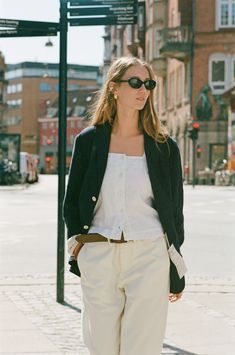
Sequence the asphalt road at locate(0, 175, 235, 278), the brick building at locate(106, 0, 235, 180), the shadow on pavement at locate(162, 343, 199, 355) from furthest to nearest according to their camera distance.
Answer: the brick building at locate(106, 0, 235, 180) → the asphalt road at locate(0, 175, 235, 278) → the shadow on pavement at locate(162, 343, 199, 355)

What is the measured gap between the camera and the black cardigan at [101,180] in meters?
4.34

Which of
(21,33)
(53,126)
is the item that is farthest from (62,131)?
(53,126)

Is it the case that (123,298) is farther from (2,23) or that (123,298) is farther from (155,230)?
(2,23)

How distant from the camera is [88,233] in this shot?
4355mm

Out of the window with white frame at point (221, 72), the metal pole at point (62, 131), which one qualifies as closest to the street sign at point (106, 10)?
the metal pole at point (62, 131)

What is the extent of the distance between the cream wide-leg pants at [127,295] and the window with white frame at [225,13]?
5848 centimetres

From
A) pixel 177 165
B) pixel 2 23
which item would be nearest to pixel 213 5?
pixel 2 23

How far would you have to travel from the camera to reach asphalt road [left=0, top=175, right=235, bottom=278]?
12.0m

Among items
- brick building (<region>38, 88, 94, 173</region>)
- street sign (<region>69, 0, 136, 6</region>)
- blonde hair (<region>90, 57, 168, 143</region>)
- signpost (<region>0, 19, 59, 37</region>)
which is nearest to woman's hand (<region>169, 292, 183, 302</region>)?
blonde hair (<region>90, 57, 168, 143</region>)

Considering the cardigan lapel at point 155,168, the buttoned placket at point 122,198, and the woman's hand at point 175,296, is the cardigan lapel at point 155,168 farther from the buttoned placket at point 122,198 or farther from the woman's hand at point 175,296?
the woman's hand at point 175,296

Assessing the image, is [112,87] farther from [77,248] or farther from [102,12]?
[102,12]

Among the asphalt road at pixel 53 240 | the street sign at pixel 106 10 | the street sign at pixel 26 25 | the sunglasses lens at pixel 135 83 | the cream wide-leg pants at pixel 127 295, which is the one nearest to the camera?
the cream wide-leg pants at pixel 127 295

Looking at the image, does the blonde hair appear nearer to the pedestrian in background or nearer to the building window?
the pedestrian in background

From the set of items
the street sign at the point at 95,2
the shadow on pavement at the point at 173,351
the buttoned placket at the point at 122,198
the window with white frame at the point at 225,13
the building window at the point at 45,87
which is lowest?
the shadow on pavement at the point at 173,351
